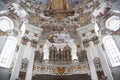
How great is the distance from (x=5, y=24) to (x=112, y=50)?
904cm

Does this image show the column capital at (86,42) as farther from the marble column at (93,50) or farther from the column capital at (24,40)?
the column capital at (24,40)

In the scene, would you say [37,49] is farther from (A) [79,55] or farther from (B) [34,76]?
(A) [79,55]

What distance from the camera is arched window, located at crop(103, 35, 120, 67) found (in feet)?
40.8

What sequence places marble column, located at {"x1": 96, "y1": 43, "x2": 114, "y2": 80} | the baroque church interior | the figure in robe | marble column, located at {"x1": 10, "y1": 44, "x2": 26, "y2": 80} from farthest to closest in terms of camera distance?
1. the figure in robe
2. the baroque church interior
3. marble column, located at {"x1": 96, "y1": 43, "x2": 114, "y2": 80}
4. marble column, located at {"x1": 10, "y1": 44, "x2": 26, "y2": 80}

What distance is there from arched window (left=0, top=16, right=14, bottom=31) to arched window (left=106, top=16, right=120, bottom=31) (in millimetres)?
8284

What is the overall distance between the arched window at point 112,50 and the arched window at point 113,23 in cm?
92

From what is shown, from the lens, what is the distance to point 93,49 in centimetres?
1377

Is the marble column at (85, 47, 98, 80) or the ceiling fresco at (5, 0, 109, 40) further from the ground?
the ceiling fresco at (5, 0, 109, 40)

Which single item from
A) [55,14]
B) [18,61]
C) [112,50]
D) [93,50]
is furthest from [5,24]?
[112,50]

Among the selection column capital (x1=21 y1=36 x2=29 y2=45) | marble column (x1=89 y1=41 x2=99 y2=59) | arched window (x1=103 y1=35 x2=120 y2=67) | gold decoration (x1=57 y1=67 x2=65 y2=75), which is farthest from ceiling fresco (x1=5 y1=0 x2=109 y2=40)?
gold decoration (x1=57 y1=67 x2=65 y2=75)

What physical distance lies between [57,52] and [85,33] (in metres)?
3.30

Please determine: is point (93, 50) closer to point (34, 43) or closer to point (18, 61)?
point (34, 43)

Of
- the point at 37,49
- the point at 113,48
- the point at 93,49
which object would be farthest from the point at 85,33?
the point at 37,49

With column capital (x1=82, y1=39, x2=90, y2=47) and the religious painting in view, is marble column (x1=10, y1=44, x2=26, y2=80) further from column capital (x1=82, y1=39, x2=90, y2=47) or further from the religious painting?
column capital (x1=82, y1=39, x2=90, y2=47)
